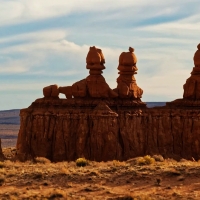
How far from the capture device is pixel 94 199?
36.6m

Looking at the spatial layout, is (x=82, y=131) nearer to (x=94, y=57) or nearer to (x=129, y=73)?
(x=94, y=57)

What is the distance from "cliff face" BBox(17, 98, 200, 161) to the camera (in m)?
69.2

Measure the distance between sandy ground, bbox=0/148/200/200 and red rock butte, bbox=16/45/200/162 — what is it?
2297 centimetres

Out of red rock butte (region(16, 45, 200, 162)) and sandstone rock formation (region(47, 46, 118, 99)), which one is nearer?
red rock butte (region(16, 45, 200, 162))

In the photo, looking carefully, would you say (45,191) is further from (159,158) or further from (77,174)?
(159,158)

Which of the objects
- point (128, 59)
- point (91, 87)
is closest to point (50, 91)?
point (91, 87)

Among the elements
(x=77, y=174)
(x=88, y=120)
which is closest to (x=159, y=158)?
(x=88, y=120)

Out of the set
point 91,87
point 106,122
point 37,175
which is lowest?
point 37,175

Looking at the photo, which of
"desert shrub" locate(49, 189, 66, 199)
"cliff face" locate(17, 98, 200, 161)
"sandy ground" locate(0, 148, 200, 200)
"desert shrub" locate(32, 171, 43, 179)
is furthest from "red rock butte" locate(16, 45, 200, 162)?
"desert shrub" locate(49, 189, 66, 199)

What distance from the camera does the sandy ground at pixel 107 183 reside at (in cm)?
3706

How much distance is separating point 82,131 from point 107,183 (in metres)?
29.0

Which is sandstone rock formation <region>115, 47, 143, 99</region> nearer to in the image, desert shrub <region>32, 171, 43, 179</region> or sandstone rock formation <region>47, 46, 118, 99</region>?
sandstone rock formation <region>47, 46, 118, 99</region>

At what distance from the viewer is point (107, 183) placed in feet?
133

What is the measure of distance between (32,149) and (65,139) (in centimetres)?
325
